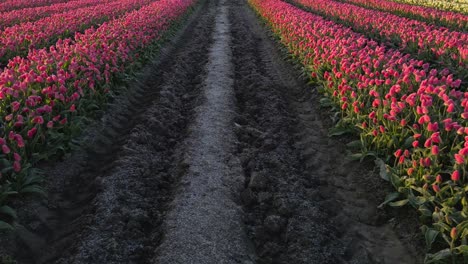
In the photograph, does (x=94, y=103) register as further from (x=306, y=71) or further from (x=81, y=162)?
(x=306, y=71)

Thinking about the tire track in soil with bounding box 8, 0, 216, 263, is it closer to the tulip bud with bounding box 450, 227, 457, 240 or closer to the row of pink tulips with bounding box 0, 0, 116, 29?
the tulip bud with bounding box 450, 227, 457, 240

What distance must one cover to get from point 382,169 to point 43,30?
503 inches

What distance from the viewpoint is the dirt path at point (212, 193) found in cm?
482

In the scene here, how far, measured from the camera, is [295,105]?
10.2 meters

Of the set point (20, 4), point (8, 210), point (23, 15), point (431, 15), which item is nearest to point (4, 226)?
point (8, 210)

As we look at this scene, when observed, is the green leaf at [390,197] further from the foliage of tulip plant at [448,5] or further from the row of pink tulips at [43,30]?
the foliage of tulip plant at [448,5]

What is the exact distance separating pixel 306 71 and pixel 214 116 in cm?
413

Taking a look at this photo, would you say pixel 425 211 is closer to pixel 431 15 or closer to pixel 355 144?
pixel 355 144

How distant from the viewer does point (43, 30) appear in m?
14.1

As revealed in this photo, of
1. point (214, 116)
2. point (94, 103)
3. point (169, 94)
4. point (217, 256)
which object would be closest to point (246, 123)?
point (214, 116)

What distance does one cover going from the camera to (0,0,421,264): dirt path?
15.8 feet

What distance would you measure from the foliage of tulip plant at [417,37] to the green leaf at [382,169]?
17.0 feet

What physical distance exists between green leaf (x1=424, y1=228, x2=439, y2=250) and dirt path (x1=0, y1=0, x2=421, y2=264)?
0.75ft

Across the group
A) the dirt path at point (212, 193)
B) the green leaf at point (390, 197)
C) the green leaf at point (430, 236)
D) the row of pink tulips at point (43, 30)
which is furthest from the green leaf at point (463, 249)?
the row of pink tulips at point (43, 30)
